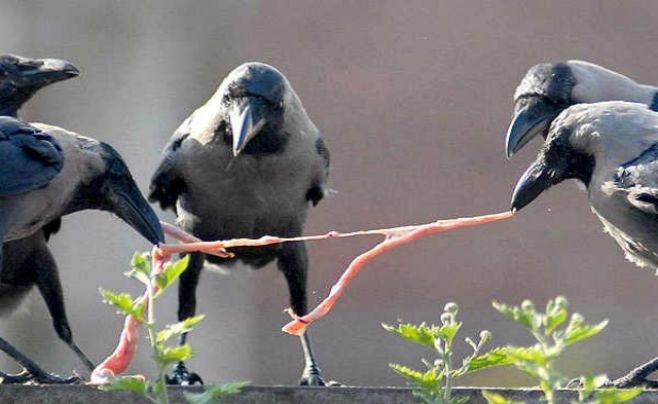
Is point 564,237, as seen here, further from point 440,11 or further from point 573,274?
point 440,11

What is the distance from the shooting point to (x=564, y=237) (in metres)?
14.5

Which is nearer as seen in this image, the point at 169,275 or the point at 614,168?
the point at 169,275

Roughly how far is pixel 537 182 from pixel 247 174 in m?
1.25

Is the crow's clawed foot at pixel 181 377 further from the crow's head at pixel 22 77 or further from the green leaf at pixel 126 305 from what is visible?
the green leaf at pixel 126 305

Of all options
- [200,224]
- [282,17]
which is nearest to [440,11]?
[282,17]

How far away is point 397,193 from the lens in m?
14.4

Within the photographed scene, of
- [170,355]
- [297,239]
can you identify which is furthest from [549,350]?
[297,239]

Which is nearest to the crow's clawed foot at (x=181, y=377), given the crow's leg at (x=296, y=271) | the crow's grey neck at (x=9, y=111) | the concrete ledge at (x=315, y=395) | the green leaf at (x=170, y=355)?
the crow's leg at (x=296, y=271)

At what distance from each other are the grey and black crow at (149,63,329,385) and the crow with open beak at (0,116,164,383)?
0.48m

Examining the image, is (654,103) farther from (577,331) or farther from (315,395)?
(577,331)

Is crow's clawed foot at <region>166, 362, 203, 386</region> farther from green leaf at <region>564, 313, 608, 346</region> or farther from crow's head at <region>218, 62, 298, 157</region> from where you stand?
green leaf at <region>564, 313, 608, 346</region>

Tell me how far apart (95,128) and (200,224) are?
8.91 m

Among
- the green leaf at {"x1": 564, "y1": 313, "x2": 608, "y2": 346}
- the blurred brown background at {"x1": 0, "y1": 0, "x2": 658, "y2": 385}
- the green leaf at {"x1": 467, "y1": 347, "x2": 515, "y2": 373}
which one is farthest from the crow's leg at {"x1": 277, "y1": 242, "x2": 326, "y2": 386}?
the blurred brown background at {"x1": 0, "y1": 0, "x2": 658, "y2": 385}

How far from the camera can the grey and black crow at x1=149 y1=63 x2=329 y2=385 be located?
6.34 m
